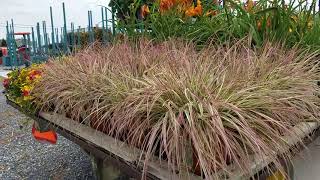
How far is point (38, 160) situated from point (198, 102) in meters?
2.49

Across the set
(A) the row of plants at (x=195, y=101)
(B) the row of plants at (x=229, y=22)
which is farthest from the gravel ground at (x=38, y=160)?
(B) the row of plants at (x=229, y=22)

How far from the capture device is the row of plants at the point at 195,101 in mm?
1203

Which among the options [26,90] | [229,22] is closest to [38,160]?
[26,90]

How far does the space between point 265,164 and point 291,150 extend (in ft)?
0.80

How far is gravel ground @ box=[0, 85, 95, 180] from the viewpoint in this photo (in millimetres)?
3017

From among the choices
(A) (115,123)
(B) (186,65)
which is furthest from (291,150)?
(A) (115,123)

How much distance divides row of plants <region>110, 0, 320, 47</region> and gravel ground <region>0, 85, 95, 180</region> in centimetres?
122

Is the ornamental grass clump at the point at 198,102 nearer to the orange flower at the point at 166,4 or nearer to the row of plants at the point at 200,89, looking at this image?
the row of plants at the point at 200,89

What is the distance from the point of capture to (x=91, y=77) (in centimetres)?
197

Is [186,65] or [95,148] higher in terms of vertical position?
[186,65]

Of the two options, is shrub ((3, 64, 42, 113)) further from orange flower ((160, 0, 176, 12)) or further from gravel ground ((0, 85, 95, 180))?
orange flower ((160, 0, 176, 12))

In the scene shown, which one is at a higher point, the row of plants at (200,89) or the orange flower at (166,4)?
the orange flower at (166,4)

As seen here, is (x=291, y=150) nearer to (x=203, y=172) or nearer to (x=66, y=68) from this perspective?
(x=203, y=172)

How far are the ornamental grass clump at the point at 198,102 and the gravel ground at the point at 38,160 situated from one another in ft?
3.28
